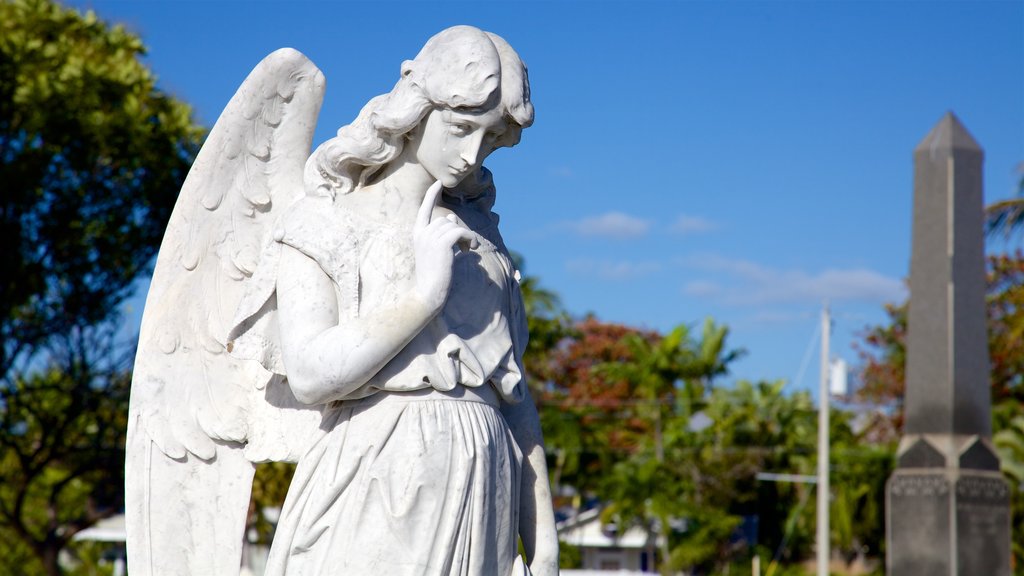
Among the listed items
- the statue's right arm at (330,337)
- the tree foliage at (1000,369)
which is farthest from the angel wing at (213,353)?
the tree foliage at (1000,369)

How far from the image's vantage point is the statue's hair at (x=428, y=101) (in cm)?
390

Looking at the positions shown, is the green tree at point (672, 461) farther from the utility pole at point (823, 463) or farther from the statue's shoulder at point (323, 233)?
the statue's shoulder at point (323, 233)

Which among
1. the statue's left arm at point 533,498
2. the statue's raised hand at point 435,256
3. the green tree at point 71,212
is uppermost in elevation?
the green tree at point 71,212

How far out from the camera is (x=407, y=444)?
3.83 meters

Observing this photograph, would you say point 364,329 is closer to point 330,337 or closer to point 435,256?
point 330,337

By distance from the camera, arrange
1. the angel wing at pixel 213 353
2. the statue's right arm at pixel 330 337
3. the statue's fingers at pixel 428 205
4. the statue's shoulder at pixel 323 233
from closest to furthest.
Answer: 1. the statue's right arm at pixel 330 337
2. the statue's fingers at pixel 428 205
3. the statue's shoulder at pixel 323 233
4. the angel wing at pixel 213 353

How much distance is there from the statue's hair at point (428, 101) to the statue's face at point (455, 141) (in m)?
0.03

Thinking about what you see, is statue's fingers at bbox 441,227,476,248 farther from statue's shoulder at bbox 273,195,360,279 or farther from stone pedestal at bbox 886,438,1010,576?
stone pedestal at bbox 886,438,1010,576

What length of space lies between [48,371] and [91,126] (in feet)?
11.6

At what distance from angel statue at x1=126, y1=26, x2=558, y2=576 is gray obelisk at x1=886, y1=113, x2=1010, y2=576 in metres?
14.0

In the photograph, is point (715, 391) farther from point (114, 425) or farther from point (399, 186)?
point (399, 186)

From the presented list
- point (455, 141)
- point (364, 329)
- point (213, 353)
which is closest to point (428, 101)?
point (455, 141)

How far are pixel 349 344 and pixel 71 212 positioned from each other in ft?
52.6

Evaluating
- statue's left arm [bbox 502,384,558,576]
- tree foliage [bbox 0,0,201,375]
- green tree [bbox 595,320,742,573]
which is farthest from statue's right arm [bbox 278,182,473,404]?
green tree [bbox 595,320,742,573]
